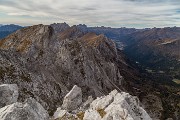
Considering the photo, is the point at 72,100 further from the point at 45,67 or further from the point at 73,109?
the point at 45,67

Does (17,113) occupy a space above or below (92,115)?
above

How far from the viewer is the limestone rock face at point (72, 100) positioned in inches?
3206

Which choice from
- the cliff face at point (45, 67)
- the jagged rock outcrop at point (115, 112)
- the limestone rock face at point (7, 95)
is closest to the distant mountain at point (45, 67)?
the cliff face at point (45, 67)

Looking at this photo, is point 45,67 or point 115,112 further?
point 45,67

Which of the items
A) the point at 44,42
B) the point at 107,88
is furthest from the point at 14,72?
the point at 107,88

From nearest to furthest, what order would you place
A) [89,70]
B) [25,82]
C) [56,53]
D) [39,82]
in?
[25,82], [39,82], [56,53], [89,70]

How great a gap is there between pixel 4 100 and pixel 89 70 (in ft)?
412

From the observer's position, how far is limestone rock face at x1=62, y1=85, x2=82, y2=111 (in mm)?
81438

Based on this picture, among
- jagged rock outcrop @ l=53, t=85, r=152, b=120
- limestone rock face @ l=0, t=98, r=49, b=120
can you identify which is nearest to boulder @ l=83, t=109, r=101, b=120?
jagged rock outcrop @ l=53, t=85, r=152, b=120

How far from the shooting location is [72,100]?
83.5 metres

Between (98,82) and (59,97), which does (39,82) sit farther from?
(98,82)

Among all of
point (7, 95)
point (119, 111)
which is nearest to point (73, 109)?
point (7, 95)

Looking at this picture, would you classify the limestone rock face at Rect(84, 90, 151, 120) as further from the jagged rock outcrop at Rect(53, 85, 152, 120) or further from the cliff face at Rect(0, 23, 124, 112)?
the cliff face at Rect(0, 23, 124, 112)

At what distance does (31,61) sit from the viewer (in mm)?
124375
